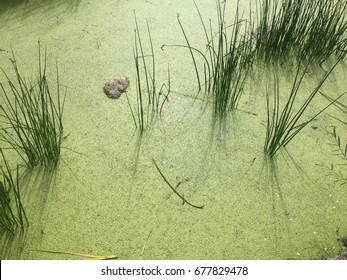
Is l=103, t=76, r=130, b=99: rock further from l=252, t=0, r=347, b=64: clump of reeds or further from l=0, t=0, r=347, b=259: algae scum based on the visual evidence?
l=252, t=0, r=347, b=64: clump of reeds

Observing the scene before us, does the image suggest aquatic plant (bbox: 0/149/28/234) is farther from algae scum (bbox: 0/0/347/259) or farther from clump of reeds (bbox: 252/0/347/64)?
clump of reeds (bbox: 252/0/347/64)

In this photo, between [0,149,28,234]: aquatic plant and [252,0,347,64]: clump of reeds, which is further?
[252,0,347,64]: clump of reeds

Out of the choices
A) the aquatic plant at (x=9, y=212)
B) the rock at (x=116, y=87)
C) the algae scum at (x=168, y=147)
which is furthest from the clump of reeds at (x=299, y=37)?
the aquatic plant at (x=9, y=212)

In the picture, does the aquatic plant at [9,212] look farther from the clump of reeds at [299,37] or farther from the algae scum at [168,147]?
the clump of reeds at [299,37]

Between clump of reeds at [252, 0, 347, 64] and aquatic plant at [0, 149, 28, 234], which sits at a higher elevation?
clump of reeds at [252, 0, 347, 64]

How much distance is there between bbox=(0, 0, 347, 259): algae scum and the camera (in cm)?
133

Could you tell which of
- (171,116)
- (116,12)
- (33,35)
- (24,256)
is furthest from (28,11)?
(24,256)

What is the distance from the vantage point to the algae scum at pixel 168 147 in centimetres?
133

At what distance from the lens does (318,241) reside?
1.33 metres

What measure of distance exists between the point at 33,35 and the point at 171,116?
979 mm

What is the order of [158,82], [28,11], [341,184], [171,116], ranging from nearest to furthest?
[341,184] < [171,116] < [158,82] < [28,11]

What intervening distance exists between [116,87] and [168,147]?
16.8 inches

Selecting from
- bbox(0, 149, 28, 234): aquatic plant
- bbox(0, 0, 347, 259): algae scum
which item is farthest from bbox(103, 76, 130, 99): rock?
bbox(0, 149, 28, 234): aquatic plant

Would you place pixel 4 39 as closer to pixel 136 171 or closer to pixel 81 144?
pixel 81 144
